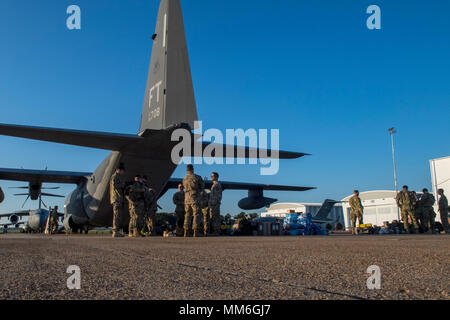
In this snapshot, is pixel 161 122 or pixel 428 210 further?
pixel 428 210

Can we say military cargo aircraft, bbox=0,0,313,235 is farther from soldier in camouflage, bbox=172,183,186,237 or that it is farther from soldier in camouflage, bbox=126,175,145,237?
soldier in camouflage, bbox=126,175,145,237

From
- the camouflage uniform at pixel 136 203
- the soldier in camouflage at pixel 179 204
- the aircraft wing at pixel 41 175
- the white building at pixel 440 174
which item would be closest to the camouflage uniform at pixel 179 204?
the soldier in camouflage at pixel 179 204

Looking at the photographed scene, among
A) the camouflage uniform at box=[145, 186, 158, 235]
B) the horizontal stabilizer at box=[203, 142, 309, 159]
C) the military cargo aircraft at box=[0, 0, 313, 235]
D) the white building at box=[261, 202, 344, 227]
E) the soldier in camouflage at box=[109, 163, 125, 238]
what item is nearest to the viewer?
the soldier in camouflage at box=[109, 163, 125, 238]

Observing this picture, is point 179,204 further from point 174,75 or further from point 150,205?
point 174,75

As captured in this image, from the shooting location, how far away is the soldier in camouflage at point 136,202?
8.08m

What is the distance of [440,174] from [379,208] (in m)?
12.0

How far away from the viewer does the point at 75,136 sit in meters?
8.23

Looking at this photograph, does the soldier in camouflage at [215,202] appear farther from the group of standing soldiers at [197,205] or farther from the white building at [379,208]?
the white building at [379,208]

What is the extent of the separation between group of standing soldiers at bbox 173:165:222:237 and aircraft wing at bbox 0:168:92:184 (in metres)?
7.22

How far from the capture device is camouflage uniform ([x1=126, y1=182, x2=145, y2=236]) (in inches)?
318

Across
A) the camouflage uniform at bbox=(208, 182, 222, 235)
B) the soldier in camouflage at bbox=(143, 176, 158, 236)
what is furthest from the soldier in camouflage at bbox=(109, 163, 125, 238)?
the camouflage uniform at bbox=(208, 182, 222, 235)

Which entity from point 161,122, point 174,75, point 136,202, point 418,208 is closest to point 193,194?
point 136,202

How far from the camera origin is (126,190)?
8.19 meters
